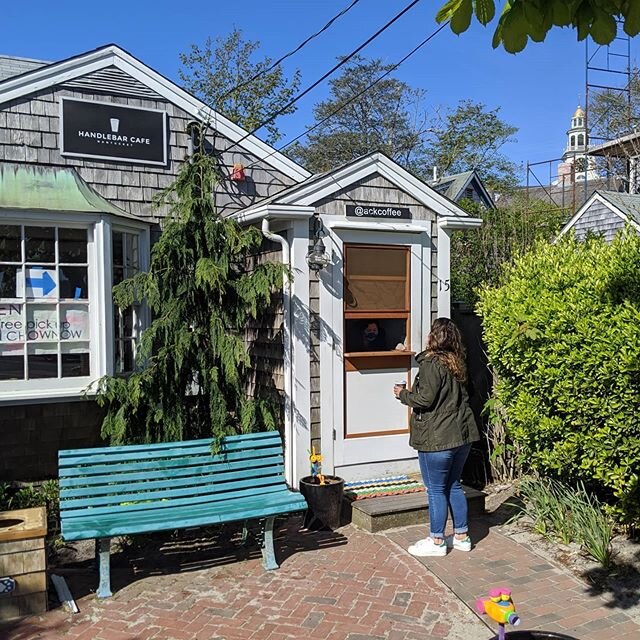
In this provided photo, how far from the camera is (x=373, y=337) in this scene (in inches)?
259

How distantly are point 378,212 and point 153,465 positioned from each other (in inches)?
128

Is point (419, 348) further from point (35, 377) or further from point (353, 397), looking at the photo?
point (35, 377)

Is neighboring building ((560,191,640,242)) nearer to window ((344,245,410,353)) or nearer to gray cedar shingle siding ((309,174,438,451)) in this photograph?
gray cedar shingle siding ((309,174,438,451))

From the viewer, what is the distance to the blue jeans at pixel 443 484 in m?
4.96

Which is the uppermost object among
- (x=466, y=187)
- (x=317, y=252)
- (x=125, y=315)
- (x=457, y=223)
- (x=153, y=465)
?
(x=466, y=187)

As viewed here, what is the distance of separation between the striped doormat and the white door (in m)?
0.09

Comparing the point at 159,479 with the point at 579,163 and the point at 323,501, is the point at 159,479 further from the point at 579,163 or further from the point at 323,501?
the point at 579,163

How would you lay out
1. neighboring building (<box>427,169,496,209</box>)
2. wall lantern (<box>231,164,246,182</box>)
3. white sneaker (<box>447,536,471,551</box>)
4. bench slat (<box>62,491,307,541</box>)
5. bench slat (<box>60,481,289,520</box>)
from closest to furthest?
bench slat (<box>62,491,307,541</box>)
bench slat (<box>60,481,289,520</box>)
white sneaker (<box>447,536,471,551</box>)
wall lantern (<box>231,164,246,182</box>)
neighboring building (<box>427,169,496,209</box>)

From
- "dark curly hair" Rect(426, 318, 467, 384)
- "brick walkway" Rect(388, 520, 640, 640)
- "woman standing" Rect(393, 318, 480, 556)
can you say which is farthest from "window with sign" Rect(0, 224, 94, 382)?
"brick walkway" Rect(388, 520, 640, 640)

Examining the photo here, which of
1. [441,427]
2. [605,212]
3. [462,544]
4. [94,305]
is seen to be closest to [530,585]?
[462,544]

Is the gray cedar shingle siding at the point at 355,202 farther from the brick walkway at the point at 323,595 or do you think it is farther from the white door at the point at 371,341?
the brick walkway at the point at 323,595

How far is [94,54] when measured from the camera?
22.0 ft

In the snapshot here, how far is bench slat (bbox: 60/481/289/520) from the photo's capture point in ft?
15.2

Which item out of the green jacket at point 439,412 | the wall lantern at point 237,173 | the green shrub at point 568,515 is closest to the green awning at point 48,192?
the wall lantern at point 237,173
